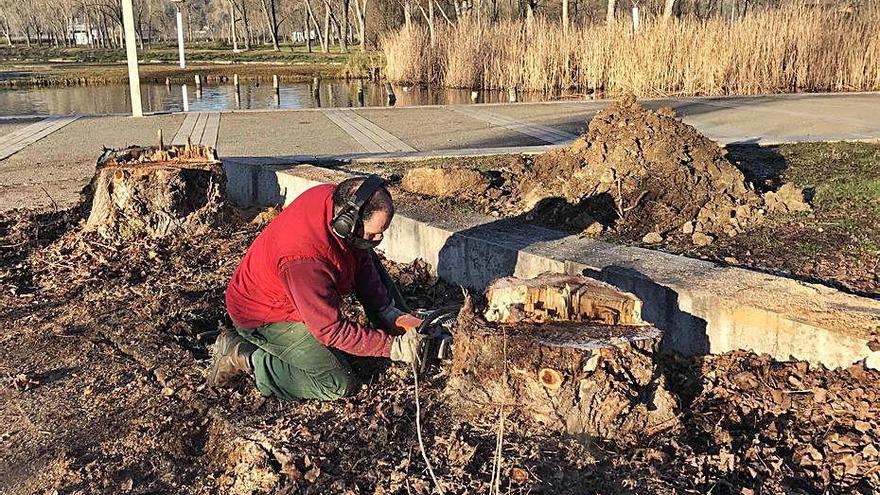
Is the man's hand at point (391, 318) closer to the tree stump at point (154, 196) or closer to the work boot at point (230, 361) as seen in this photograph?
the work boot at point (230, 361)

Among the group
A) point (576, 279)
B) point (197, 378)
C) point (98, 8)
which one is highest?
point (98, 8)

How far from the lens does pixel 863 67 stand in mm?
16453

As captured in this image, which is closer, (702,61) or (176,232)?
(176,232)

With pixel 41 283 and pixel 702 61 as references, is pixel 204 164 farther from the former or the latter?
pixel 702 61

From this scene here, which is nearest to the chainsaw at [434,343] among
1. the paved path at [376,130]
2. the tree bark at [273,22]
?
the paved path at [376,130]

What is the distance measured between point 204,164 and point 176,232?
61 centimetres

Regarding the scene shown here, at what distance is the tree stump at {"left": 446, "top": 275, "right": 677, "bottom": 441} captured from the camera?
2.82m

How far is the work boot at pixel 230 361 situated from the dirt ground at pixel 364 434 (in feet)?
0.27

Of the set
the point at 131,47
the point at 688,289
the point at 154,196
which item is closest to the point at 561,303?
the point at 688,289

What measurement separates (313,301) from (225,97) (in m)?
21.5

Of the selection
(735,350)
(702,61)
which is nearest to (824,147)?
(735,350)

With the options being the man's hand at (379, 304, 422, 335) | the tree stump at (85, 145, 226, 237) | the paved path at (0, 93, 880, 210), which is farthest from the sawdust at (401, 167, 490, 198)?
the man's hand at (379, 304, 422, 335)

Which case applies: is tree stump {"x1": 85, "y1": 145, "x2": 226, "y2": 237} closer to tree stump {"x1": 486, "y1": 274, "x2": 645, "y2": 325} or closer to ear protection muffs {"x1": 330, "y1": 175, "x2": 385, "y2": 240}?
ear protection muffs {"x1": 330, "y1": 175, "x2": 385, "y2": 240}

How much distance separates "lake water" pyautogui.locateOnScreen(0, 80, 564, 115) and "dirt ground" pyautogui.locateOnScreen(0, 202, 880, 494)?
1481 centimetres
